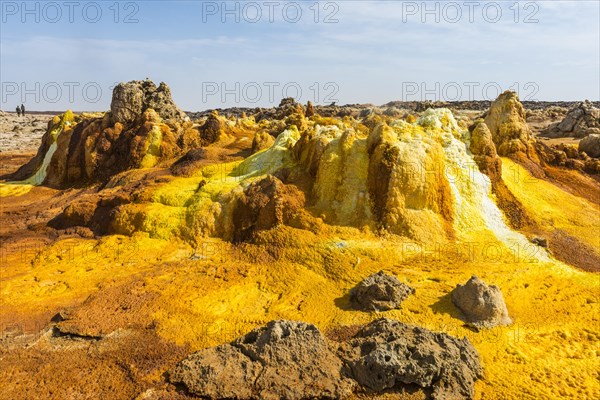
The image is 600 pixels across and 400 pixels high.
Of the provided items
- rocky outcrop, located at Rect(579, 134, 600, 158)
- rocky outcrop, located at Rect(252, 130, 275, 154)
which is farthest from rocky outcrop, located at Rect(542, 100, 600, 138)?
rocky outcrop, located at Rect(252, 130, 275, 154)

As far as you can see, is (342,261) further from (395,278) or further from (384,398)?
(384,398)

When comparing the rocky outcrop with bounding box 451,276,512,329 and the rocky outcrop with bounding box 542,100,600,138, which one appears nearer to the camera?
the rocky outcrop with bounding box 451,276,512,329

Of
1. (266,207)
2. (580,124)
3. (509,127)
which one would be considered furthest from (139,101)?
(580,124)

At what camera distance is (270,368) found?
812 centimetres

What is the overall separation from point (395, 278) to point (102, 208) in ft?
37.0

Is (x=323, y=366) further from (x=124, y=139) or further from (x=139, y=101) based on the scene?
(x=139, y=101)

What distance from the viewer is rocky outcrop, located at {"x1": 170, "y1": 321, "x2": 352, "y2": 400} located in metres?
7.79

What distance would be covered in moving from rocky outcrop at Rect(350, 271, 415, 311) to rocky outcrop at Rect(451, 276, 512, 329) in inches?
55.6

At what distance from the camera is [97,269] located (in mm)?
13148

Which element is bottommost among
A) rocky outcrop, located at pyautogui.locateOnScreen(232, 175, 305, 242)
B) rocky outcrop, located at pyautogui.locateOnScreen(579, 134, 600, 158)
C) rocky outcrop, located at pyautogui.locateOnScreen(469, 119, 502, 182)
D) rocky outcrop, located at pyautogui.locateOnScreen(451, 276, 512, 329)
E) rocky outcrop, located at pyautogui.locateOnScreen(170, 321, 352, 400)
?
rocky outcrop, located at pyautogui.locateOnScreen(170, 321, 352, 400)

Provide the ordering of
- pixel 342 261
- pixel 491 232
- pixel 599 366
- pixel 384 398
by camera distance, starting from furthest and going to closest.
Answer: pixel 491 232
pixel 342 261
pixel 599 366
pixel 384 398

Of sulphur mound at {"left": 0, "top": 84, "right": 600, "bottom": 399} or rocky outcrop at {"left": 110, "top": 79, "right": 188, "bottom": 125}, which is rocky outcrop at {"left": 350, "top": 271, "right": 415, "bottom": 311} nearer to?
sulphur mound at {"left": 0, "top": 84, "right": 600, "bottom": 399}

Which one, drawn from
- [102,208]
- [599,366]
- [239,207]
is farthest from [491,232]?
[102,208]

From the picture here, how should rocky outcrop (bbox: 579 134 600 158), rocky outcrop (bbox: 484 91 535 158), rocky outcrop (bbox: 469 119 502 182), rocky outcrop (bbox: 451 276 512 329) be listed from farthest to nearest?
rocky outcrop (bbox: 579 134 600 158), rocky outcrop (bbox: 484 91 535 158), rocky outcrop (bbox: 469 119 502 182), rocky outcrop (bbox: 451 276 512 329)
